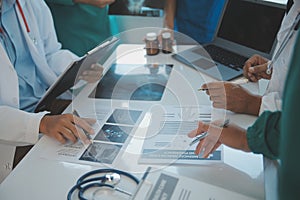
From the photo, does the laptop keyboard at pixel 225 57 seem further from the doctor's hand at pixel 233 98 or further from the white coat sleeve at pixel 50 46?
the white coat sleeve at pixel 50 46

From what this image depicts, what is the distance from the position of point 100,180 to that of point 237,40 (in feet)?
2.77

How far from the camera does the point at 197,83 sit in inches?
49.7

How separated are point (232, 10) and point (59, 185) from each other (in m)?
0.96

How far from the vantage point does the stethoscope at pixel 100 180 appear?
0.82 m

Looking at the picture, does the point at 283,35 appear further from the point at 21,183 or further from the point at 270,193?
the point at 21,183

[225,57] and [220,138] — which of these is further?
[225,57]

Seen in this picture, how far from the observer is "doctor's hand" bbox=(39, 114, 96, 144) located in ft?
3.34

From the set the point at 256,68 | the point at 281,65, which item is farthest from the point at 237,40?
the point at 281,65

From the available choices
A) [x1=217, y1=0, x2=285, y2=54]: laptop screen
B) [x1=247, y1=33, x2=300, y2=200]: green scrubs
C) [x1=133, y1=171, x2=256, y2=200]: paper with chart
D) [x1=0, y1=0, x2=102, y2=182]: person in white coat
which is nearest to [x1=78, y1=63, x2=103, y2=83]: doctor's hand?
[x1=0, y1=0, x2=102, y2=182]: person in white coat

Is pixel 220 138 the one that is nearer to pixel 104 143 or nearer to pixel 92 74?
pixel 104 143

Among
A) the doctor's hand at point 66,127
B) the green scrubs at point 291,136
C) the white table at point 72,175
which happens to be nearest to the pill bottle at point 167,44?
the doctor's hand at point 66,127

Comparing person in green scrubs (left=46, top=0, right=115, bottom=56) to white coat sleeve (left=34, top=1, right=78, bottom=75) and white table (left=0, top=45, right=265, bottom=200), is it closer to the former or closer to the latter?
white coat sleeve (left=34, top=1, right=78, bottom=75)

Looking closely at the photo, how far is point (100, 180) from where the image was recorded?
2.80 ft

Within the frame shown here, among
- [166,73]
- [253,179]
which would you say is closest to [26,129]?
[166,73]
